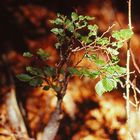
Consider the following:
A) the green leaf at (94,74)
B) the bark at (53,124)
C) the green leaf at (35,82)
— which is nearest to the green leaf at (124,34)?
the green leaf at (94,74)

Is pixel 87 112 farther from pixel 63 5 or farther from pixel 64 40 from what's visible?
pixel 64 40

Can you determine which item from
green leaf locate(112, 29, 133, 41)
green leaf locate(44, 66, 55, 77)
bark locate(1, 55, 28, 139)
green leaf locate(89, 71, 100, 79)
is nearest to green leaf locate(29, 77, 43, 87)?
green leaf locate(44, 66, 55, 77)

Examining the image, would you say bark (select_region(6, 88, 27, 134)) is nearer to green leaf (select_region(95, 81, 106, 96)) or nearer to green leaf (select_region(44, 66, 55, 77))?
green leaf (select_region(44, 66, 55, 77))

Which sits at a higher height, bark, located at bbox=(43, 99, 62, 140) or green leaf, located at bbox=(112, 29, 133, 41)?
green leaf, located at bbox=(112, 29, 133, 41)

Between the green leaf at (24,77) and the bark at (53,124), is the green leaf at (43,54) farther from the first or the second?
the bark at (53,124)

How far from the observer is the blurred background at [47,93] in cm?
294

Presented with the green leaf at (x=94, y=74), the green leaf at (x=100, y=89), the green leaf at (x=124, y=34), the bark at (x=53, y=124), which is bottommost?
the bark at (x=53, y=124)

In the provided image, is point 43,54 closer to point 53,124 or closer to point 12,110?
point 53,124

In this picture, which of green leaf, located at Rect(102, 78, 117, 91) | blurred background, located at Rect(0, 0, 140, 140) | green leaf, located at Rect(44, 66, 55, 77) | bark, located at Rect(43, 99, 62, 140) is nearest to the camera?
green leaf, located at Rect(102, 78, 117, 91)

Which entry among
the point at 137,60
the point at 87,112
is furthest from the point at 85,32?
the point at 87,112

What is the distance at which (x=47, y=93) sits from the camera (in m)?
2.98

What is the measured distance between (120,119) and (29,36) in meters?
1.15

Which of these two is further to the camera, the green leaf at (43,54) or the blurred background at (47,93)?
the blurred background at (47,93)

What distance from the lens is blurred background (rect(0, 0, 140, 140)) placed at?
2936 mm
